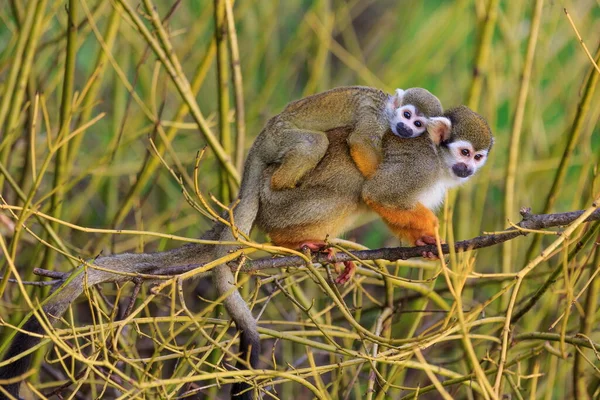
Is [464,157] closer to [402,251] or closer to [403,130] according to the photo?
[403,130]

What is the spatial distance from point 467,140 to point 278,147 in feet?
3.04

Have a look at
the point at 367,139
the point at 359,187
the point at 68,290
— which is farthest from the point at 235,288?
the point at 367,139

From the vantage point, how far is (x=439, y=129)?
371cm

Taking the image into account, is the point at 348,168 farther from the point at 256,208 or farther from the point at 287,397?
the point at 287,397

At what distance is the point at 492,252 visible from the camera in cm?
612

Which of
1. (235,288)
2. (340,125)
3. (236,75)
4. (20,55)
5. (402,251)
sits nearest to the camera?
(235,288)

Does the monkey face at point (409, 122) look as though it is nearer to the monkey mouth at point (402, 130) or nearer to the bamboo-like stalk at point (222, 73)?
the monkey mouth at point (402, 130)

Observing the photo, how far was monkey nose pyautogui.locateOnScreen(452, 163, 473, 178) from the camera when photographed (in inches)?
145

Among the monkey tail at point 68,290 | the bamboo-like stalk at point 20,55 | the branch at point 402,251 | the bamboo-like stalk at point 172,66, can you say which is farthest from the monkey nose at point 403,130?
the bamboo-like stalk at point 20,55

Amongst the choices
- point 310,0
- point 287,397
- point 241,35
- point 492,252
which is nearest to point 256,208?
point 287,397

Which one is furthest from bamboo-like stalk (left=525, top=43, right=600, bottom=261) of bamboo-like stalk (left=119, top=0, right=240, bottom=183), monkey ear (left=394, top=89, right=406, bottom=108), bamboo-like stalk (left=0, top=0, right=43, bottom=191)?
bamboo-like stalk (left=0, top=0, right=43, bottom=191)

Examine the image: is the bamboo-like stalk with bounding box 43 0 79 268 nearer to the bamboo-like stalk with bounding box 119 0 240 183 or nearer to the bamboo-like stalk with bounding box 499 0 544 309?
the bamboo-like stalk with bounding box 119 0 240 183

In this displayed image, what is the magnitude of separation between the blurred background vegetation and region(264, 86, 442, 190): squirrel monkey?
358 millimetres

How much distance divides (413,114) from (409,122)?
5 cm
